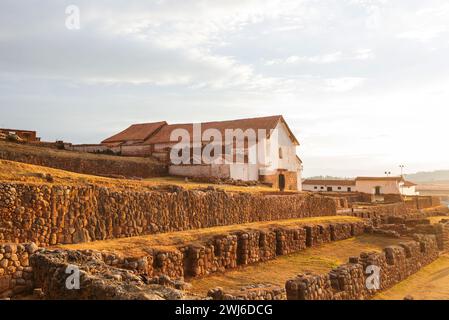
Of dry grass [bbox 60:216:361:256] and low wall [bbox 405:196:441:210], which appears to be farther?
low wall [bbox 405:196:441:210]

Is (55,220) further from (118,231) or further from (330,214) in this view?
(330,214)

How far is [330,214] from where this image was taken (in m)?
32.4

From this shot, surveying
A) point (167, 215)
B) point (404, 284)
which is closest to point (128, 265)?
point (167, 215)

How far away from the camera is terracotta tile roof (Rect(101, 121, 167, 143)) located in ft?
153

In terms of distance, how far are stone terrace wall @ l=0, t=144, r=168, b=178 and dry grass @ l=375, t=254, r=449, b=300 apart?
708 inches

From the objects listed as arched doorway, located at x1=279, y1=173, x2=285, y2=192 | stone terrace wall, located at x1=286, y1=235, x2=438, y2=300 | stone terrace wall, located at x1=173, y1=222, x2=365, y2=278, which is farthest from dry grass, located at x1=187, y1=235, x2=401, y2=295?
arched doorway, located at x1=279, y1=173, x2=285, y2=192

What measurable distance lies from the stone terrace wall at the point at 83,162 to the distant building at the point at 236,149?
2.33m

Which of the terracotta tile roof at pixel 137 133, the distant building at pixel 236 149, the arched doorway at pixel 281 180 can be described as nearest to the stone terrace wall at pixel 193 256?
the distant building at pixel 236 149

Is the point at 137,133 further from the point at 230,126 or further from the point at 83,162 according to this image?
the point at 83,162

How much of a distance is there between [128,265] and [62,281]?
13.5 ft

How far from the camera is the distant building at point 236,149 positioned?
34344 millimetres

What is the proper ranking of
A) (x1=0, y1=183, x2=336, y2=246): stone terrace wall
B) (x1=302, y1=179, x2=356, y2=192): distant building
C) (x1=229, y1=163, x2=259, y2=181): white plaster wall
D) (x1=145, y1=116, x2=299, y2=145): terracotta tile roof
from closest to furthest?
(x1=0, y1=183, x2=336, y2=246): stone terrace wall → (x1=229, y1=163, x2=259, y2=181): white plaster wall → (x1=145, y1=116, x2=299, y2=145): terracotta tile roof → (x1=302, y1=179, x2=356, y2=192): distant building

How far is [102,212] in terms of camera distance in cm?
1491

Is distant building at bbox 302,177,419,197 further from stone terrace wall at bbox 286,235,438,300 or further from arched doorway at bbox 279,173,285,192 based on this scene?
stone terrace wall at bbox 286,235,438,300
